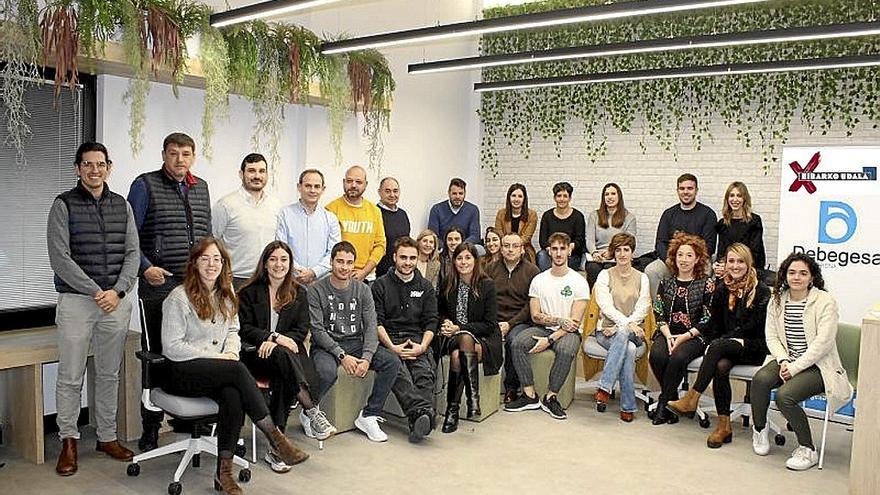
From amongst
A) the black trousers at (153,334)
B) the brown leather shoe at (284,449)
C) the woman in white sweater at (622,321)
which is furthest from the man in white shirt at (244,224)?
the woman in white sweater at (622,321)

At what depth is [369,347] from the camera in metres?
5.07

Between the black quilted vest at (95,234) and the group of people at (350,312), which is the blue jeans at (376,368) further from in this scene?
the black quilted vest at (95,234)

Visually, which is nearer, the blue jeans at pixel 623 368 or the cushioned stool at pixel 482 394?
the cushioned stool at pixel 482 394

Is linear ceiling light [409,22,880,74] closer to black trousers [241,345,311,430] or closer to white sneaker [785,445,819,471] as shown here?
white sneaker [785,445,819,471]

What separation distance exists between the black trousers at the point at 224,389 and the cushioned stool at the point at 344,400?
3.10ft

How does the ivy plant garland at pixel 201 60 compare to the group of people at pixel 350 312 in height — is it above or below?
above

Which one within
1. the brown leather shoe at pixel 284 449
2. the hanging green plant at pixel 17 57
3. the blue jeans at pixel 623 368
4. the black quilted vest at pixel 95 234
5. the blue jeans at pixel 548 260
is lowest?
the brown leather shoe at pixel 284 449

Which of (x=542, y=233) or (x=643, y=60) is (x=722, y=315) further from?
(x=643, y=60)

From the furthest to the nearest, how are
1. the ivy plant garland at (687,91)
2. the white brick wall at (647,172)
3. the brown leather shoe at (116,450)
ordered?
the white brick wall at (647,172) < the ivy plant garland at (687,91) < the brown leather shoe at (116,450)

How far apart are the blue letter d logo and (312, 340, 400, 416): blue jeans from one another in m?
3.02

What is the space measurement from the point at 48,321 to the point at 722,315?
4.26 meters

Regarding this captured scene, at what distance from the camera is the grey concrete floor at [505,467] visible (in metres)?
4.27

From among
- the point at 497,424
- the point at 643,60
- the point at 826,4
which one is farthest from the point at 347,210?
the point at 826,4

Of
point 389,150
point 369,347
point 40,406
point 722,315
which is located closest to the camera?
point 40,406
